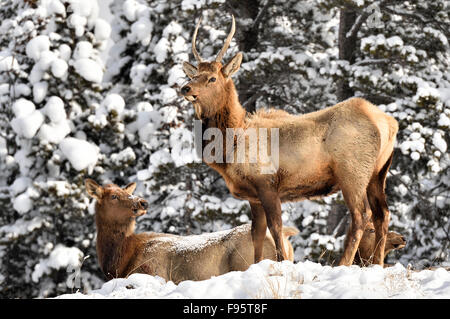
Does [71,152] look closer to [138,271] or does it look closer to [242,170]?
[138,271]

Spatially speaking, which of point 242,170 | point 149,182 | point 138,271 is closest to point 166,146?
point 149,182

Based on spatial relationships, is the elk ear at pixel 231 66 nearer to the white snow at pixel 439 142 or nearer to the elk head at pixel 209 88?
the elk head at pixel 209 88

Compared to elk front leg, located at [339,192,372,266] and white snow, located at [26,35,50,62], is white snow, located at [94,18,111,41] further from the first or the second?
elk front leg, located at [339,192,372,266]

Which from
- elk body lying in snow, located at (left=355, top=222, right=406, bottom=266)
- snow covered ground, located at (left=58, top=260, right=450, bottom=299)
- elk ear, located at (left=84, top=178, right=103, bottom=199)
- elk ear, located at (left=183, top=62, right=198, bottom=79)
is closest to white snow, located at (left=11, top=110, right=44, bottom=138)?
elk ear, located at (left=84, top=178, right=103, bottom=199)

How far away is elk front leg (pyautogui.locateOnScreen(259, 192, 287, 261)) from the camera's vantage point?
5656mm

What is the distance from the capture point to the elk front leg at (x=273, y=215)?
18.6 ft

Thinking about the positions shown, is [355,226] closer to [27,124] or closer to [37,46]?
[27,124]

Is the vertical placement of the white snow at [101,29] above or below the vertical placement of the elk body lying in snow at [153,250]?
above

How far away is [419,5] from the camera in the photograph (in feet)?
44.8

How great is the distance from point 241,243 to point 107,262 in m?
1.75

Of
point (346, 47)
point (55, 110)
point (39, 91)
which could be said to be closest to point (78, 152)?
point (55, 110)

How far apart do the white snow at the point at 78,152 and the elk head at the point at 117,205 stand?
9.43 m

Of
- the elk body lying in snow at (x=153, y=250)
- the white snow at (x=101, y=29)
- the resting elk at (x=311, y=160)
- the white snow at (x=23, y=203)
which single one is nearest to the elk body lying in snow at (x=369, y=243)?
the elk body lying in snow at (x=153, y=250)

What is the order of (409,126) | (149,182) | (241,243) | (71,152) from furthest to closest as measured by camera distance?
(71,152), (149,182), (409,126), (241,243)
